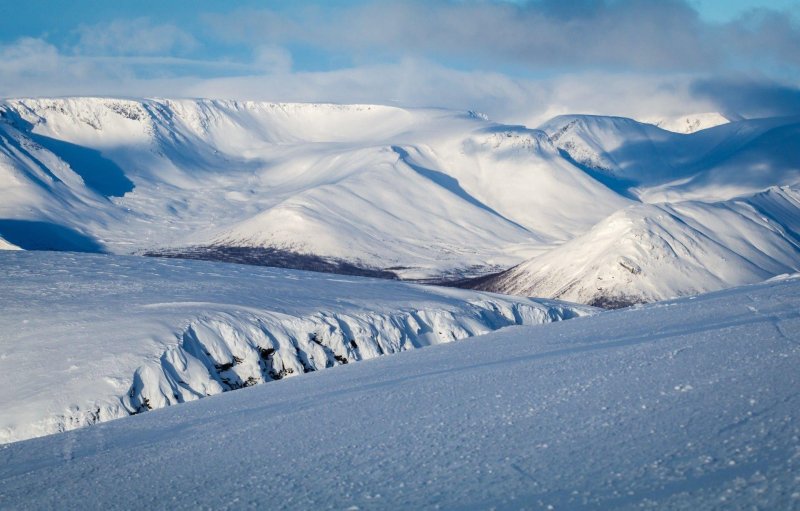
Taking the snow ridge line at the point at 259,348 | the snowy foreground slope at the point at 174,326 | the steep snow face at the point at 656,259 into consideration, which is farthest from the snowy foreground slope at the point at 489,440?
the steep snow face at the point at 656,259

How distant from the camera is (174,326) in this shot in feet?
137

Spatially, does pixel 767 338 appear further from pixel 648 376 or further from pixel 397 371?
pixel 397 371

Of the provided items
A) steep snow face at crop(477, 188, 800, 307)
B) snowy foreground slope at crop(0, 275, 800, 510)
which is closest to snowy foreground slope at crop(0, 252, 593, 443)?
snowy foreground slope at crop(0, 275, 800, 510)

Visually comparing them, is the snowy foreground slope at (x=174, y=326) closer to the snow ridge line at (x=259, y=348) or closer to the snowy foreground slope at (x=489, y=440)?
the snow ridge line at (x=259, y=348)

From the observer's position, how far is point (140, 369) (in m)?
36.4

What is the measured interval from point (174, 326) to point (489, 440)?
2742 centimetres

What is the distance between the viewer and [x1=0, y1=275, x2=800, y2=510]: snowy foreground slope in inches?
565

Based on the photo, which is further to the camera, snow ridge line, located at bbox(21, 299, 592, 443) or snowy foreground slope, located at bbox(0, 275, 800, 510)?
snow ridge line, located at bbox(21, 299, 592, 443)

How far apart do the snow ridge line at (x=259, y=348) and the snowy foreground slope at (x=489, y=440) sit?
6.61m

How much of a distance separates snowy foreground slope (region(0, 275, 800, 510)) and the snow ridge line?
661cm

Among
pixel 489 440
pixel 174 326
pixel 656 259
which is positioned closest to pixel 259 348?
pixel 174 326

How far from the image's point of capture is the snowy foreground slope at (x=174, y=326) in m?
33.8

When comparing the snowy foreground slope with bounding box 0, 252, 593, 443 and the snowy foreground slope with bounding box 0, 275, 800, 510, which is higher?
the snowy foreground slope with bounding box 0, 252, 593, 443

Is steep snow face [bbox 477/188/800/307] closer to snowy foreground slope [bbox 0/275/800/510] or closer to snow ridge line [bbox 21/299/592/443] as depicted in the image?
snow ridge line [bbox 21/299/592/443]
